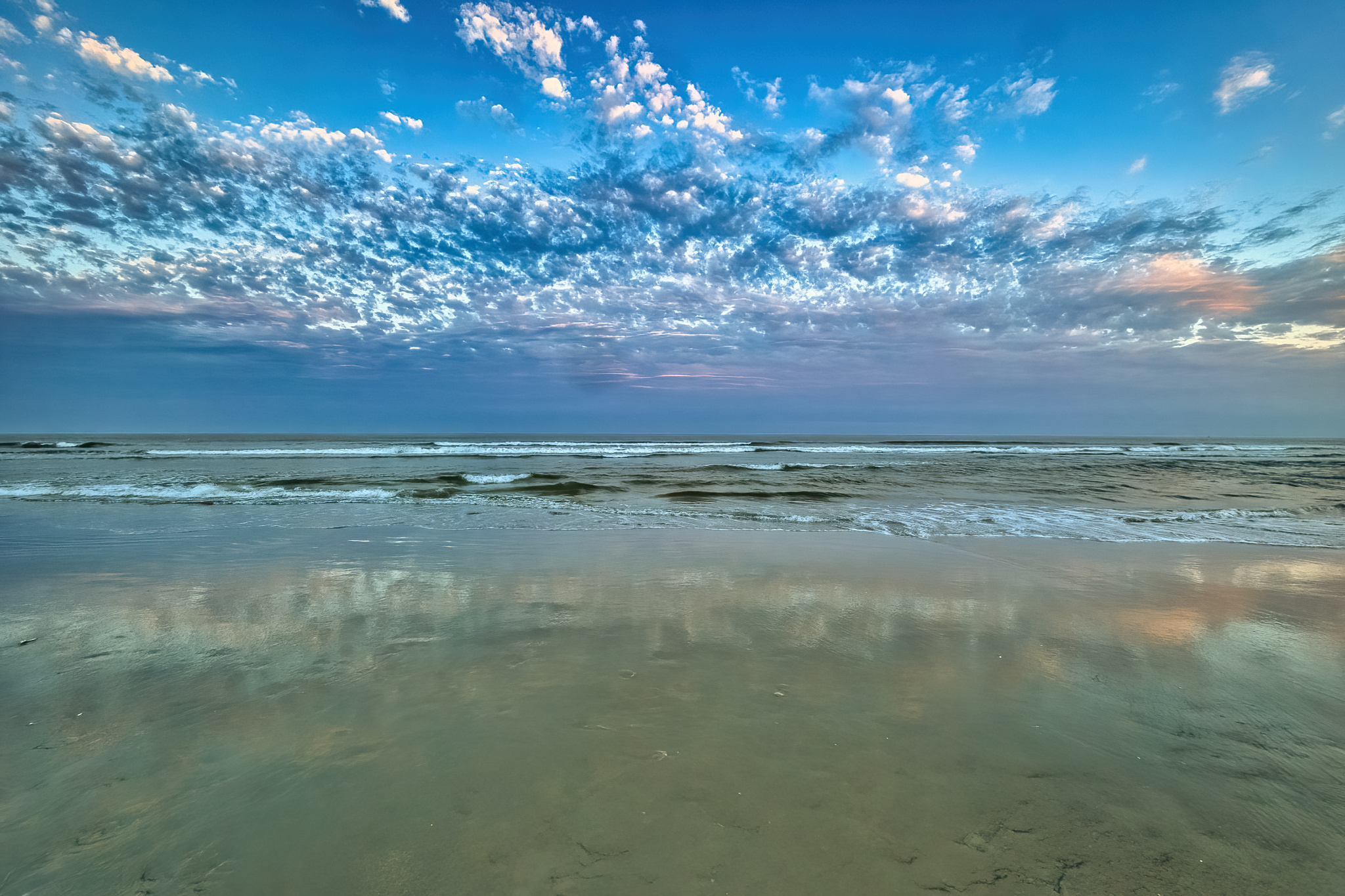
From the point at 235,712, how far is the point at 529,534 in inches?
231

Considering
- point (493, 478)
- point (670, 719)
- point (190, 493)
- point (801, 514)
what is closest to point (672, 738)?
point (670, 719)

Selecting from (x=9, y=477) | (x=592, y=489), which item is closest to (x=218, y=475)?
(x=9, y=477)

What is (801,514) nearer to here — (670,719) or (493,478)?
(670,719)

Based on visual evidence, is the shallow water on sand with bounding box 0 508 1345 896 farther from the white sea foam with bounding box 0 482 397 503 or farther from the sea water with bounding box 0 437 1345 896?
the white sea foam with bounding box 0 482 397 503

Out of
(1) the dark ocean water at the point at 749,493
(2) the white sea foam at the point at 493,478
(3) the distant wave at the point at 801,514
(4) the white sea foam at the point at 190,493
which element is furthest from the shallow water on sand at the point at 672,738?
(2) the white sea foam at the point at 493,478

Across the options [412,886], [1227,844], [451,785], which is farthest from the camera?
[451,785]

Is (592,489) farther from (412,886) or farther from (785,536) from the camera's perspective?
(412,886)

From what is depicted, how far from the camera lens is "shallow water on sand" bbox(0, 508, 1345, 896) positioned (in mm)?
2016

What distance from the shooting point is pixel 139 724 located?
300 centimetres

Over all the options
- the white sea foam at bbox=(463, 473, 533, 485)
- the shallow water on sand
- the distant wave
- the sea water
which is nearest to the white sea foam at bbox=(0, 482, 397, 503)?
the distant wave

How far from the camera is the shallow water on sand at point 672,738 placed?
2016 millimetres

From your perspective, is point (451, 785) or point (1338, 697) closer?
point (451, 785)

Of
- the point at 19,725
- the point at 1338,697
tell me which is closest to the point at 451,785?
the point at 19,725

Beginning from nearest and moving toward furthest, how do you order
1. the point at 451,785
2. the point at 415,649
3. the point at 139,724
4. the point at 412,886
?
the point at 412,886, the point at 451,785, the point at 139,724, the point at 415,649
